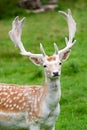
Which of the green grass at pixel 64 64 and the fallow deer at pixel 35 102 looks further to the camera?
the green grass at pixel 64 64

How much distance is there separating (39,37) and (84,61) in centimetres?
375

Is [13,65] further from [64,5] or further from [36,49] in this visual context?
[64,5]

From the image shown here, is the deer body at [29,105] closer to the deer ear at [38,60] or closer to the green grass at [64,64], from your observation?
the deer ear at [38,60]

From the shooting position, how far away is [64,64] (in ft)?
44.5

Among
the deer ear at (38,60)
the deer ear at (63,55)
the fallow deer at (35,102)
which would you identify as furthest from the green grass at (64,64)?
the deer ear at (38,60)

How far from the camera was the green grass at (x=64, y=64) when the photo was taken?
1019cm

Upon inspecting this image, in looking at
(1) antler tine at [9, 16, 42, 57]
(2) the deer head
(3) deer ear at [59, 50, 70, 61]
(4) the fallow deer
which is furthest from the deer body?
(1) antler tine at [9, 16, 42, 57]

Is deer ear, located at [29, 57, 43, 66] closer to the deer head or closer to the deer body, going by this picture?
the deer head

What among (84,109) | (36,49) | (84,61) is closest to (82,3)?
(36,49)

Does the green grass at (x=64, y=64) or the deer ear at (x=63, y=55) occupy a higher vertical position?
the deer ear at (x=63, y=55)

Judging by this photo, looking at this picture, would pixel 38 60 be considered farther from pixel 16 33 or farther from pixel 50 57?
pixel 16 33

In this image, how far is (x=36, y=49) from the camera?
1564cm

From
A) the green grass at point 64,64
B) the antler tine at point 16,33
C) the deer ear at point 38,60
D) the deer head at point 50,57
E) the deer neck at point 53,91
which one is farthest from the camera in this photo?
the green grass at point 64,64

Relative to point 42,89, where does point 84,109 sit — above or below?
below
